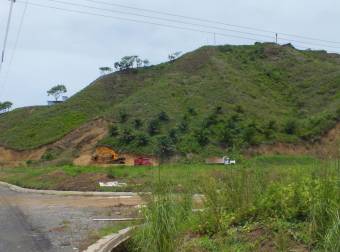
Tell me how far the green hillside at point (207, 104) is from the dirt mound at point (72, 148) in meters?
1.23

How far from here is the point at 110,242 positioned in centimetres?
1164

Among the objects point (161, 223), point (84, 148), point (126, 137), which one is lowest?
point (161, 223)

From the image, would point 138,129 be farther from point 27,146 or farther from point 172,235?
point 172,235

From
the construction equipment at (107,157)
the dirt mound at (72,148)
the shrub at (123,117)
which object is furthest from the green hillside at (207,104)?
the dirt mound at (72,148)

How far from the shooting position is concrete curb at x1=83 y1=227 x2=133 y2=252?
11094mm

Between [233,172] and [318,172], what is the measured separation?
1713 millimetres

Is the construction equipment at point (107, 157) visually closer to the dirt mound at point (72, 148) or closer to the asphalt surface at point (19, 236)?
the dirt mound at point (72, 148)

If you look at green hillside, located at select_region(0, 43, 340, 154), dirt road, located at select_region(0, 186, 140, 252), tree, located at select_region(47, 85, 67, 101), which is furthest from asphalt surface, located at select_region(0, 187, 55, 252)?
tree, located at select_region(47, 85, 67, 101)

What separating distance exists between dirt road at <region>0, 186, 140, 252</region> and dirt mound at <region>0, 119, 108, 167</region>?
35704 millimetres

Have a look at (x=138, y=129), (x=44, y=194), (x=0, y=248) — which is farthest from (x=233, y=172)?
(x=138, y=129)

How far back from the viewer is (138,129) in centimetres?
5819

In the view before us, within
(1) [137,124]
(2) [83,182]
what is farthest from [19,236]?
(1) [137,124]

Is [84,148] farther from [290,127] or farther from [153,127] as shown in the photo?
[290,127]

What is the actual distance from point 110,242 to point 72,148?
174 feet
